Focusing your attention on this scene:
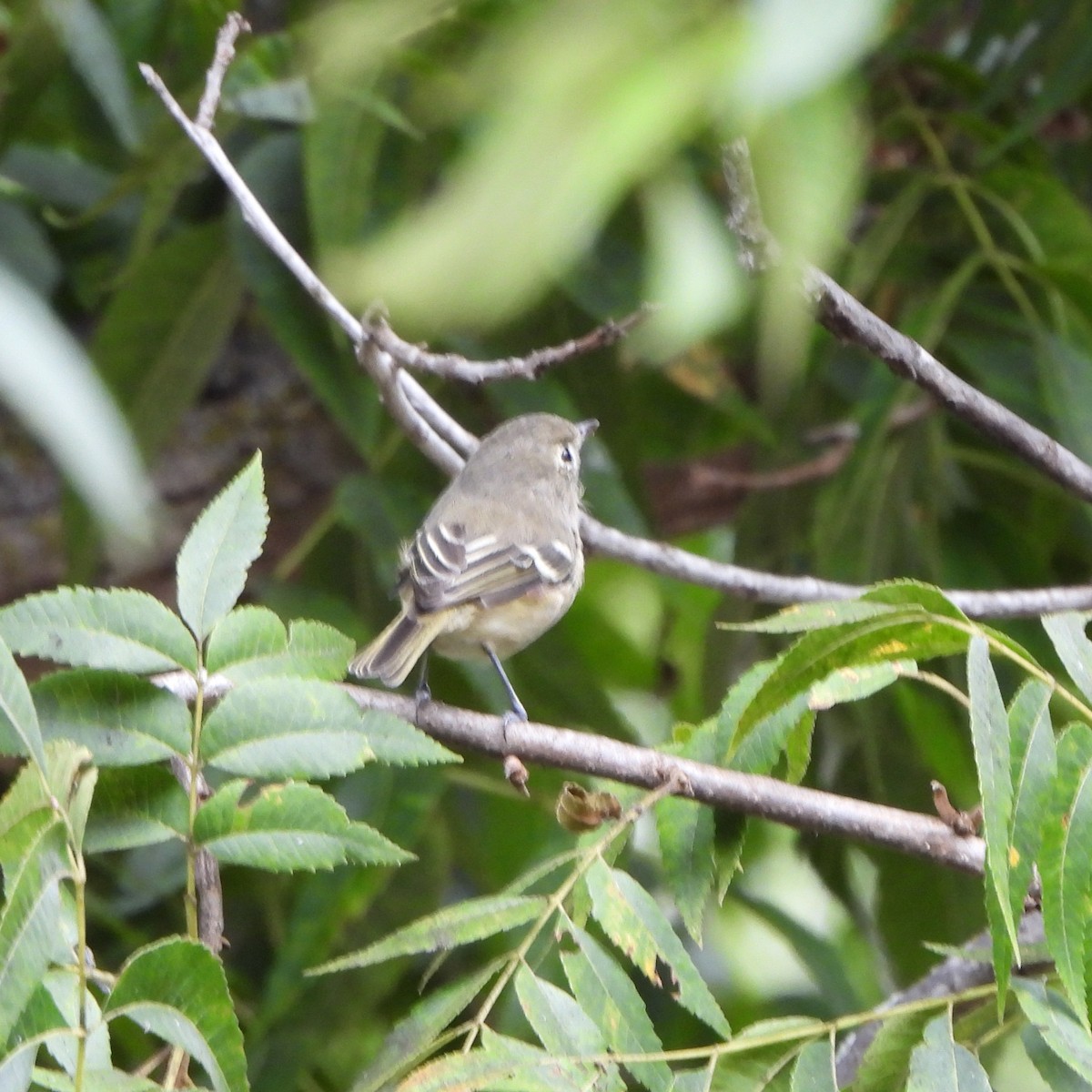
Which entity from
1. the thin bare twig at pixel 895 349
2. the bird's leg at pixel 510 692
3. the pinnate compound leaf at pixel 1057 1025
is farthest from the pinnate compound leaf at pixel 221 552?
the bird's leg at pixel 510 692

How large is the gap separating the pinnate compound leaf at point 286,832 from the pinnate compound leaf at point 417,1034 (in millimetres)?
166

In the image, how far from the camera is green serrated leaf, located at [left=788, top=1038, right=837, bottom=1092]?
119 centimetres

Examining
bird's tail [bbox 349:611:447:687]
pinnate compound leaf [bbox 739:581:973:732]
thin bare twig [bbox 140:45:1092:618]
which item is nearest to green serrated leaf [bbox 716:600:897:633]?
pinnate compound leaf [bbox 739:581:973:732]

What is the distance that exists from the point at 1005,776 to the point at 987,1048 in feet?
2.31

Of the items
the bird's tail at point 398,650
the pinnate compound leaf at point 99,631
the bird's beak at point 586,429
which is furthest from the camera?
the bird's beak at point 586,429

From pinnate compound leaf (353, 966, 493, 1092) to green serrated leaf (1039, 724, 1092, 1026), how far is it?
461 millimetres

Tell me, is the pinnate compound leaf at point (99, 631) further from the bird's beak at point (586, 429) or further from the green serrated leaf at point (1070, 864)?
the bird's beak at point (586, 429)

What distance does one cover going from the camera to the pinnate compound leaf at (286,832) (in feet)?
3.74

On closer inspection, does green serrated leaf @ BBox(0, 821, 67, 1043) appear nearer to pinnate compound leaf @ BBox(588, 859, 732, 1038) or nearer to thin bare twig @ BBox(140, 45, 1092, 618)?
pinnate compound leaf @ BBox(588, 859, 732, 1038)

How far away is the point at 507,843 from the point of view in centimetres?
282

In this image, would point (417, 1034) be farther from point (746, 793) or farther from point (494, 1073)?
point (746, 793)

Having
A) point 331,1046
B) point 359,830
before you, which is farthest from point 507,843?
point 359,830

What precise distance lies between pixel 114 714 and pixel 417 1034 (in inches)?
15.0

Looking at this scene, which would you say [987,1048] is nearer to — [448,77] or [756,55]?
[756,55]
